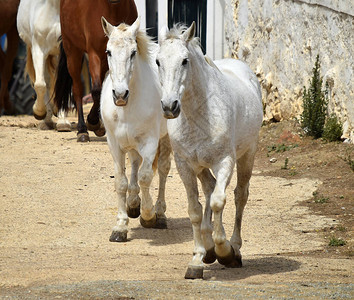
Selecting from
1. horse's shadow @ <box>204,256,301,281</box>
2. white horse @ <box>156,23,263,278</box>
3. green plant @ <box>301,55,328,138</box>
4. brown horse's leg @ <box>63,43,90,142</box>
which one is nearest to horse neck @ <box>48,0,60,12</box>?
brown horse's leg @ <box>63,43,90,142</box>

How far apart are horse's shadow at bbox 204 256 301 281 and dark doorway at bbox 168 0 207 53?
381 inches

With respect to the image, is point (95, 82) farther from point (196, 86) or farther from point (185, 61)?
point (185, 61)

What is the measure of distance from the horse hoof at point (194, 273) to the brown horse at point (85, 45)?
473 centimetres

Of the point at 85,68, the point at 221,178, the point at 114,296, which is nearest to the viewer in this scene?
the point at 114,296

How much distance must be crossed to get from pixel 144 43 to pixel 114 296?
280 centimetres

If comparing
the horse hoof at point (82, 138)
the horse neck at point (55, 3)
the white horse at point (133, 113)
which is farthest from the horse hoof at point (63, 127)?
the white horse at point (133, 113)

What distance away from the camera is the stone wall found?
393 inches

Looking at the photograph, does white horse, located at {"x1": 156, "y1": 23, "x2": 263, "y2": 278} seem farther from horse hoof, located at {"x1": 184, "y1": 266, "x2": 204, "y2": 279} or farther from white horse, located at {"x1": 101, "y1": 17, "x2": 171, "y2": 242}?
white horse, located at {"x1": 101, "y1": 17, "x2": 171, "y2": 242}

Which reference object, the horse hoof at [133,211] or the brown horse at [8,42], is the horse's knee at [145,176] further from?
the brown horse at [8,42]

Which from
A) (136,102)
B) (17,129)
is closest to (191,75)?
(136,102)

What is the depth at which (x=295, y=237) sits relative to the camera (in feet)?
22.7

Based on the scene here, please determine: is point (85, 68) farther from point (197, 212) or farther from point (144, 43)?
point (197, 212)

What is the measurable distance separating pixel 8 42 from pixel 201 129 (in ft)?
32.8

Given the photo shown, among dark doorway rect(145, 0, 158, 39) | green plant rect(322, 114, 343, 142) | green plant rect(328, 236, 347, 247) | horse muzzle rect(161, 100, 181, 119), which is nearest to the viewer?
horse muzzle rect(161, 100, 181, 119)
